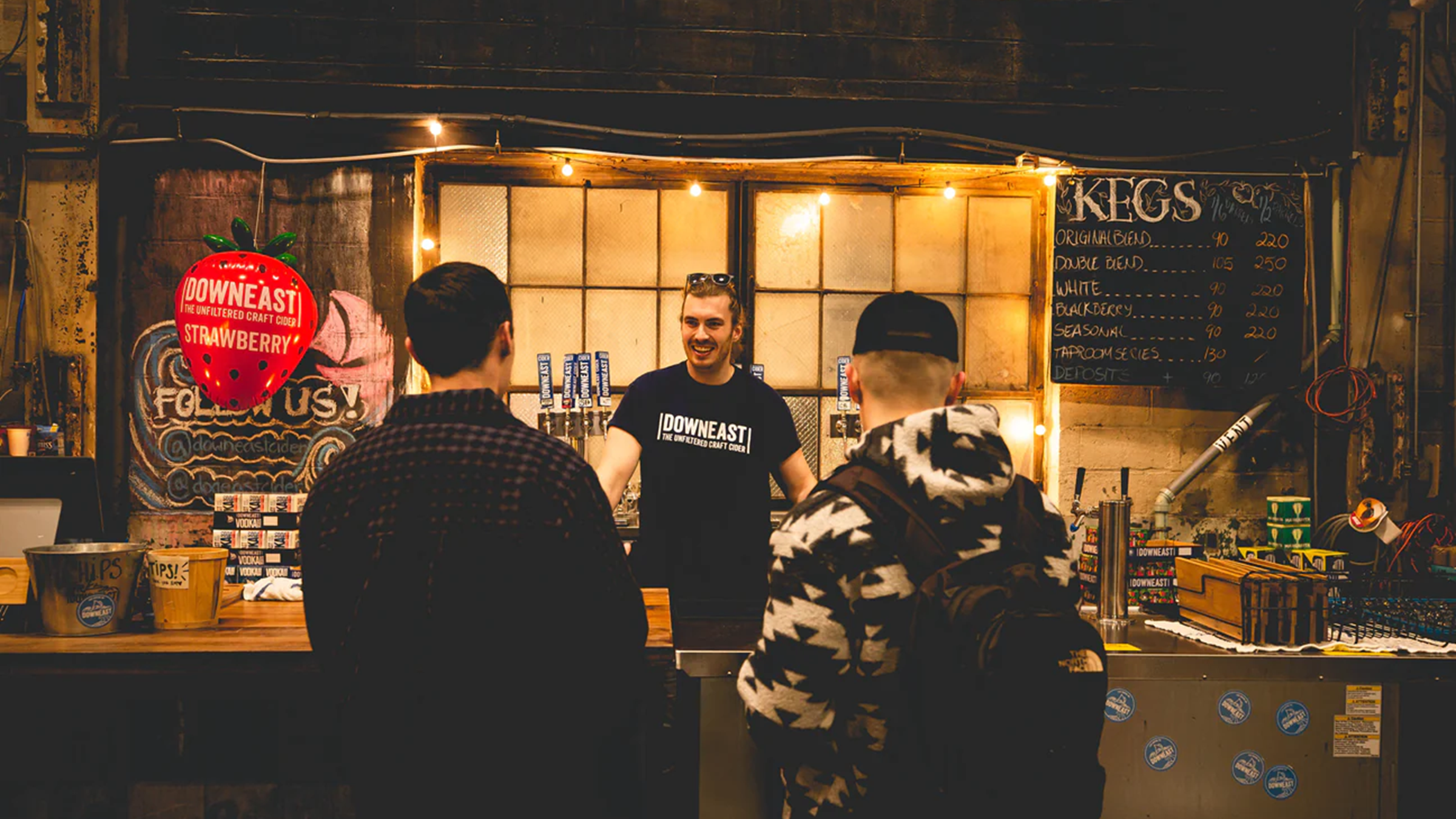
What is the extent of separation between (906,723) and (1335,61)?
463 centimetres

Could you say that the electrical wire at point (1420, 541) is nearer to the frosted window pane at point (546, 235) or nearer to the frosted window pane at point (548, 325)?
the frosted window pane at point (548, 325)

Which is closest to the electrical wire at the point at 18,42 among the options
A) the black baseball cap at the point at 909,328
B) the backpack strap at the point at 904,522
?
the black baseball cap at the point at 909,328

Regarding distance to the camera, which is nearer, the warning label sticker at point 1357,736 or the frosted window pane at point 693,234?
the warning label sticker at point 1357,736

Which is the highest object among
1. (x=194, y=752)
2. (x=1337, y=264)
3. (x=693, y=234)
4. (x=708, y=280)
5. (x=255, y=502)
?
(x=693, y=234)

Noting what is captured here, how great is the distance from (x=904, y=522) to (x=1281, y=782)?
5.98 feet

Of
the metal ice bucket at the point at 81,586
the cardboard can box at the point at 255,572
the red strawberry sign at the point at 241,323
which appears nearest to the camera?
the metal ice bucket at the point at 81,586

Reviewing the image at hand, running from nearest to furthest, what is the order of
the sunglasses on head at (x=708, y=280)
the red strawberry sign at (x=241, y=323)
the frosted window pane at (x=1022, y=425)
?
the sunglasses on head at (x=708, y=280) < the red strawberry sign at (x=241, y=323) < the frosted window pane at (x=1022, y=425)

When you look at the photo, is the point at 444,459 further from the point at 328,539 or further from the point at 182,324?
the point at 182,324

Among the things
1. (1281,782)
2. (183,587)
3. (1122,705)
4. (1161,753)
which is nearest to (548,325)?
(183,587)

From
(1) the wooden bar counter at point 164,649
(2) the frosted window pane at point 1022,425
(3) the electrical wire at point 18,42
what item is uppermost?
(3) the electrical wire at point 18,42

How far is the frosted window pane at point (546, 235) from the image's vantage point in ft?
14.4

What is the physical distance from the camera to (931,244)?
451 centimetres

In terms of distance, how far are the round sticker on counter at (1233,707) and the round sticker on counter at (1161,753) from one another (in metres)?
0.16

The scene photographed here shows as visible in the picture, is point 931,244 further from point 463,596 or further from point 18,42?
point 18,42
